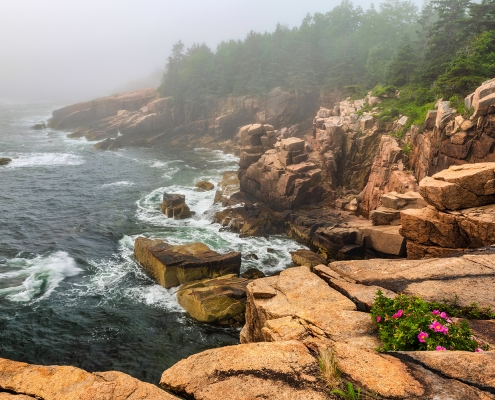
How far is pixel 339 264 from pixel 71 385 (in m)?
10.0

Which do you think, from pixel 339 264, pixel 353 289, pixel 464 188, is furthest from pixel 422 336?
pixel 464 188

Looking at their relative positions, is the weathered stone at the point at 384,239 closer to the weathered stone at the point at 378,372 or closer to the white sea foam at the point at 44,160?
the weathered stone at the point at 378,372

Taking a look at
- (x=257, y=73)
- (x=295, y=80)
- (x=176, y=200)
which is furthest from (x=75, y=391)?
(x=257, y=73)

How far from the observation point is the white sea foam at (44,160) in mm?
55500

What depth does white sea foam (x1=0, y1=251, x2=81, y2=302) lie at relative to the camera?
22.5m

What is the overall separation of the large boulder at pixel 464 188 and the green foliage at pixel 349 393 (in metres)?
14.7

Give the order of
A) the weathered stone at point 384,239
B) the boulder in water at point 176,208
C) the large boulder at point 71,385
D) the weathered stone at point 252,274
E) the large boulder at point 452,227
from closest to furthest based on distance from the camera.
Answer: the large boulder at point 71,385 → the large boulder at point 452,227 → the weathered stone at point 384,239 → the weathered stone at point 252,274 → the boulder in water at point 176,208

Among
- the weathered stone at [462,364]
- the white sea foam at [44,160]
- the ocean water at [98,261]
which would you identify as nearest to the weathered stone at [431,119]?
the ocean water at [98,261]

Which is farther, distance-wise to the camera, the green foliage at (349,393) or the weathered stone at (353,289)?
the weathered stone at (353,289)

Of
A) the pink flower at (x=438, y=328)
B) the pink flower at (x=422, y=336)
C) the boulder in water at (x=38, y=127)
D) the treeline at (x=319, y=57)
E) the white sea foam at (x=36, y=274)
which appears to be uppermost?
the treeline at (x=319, y=57)

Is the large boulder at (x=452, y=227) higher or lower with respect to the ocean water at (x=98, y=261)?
higher

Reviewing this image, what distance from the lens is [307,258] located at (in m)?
26.6

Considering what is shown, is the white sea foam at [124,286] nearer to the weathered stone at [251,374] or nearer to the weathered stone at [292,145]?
the weathered stone at [251,374]

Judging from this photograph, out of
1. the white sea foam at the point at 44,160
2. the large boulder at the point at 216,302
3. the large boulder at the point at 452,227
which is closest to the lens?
the large boulder at the point at 452,227
